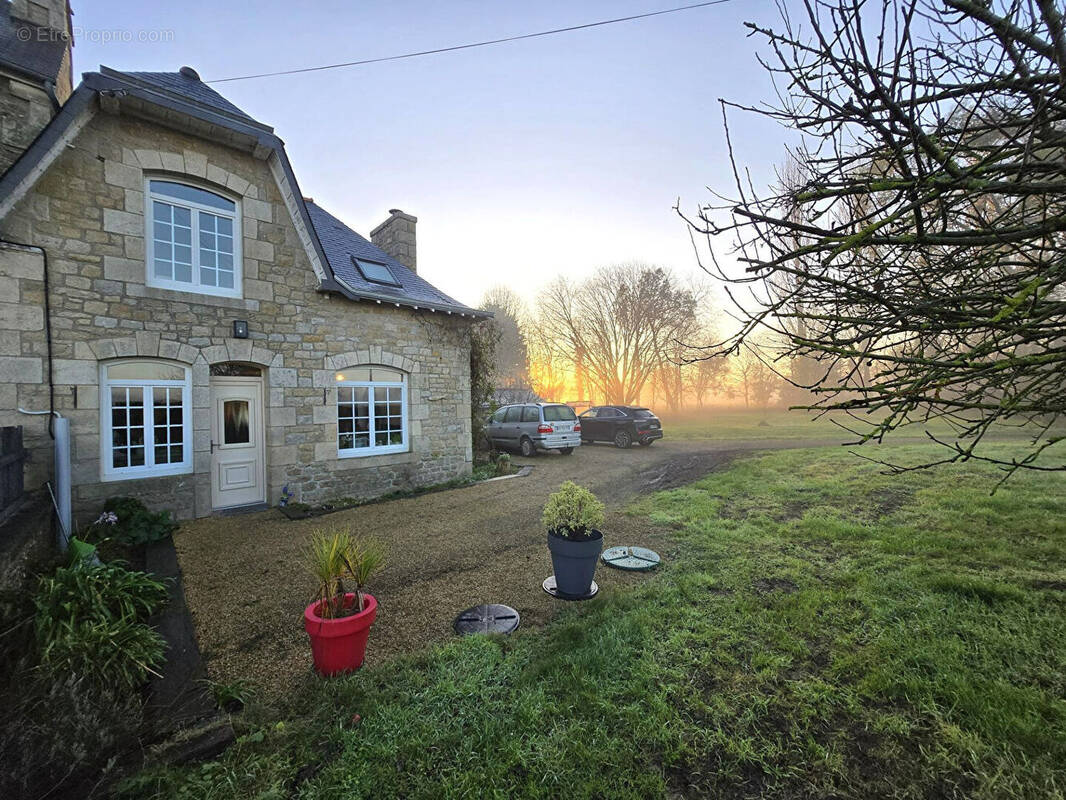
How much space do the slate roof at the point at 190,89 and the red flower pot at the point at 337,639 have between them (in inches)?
297

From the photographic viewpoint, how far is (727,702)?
265cm

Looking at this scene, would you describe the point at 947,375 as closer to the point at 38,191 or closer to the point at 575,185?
the point at 38,191

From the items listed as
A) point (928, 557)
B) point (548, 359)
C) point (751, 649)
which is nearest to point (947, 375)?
point (751, 649)

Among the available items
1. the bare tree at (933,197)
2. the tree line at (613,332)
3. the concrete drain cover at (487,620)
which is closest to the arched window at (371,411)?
the concrete drain cover at (487,620)

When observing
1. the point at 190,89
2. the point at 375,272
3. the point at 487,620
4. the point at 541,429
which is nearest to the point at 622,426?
the point at 541,429

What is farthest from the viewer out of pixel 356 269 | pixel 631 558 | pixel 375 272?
pixel 375 272

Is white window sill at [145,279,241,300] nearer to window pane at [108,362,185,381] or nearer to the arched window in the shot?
window pane at [108,362,185,381]

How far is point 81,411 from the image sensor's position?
5562 millimetres

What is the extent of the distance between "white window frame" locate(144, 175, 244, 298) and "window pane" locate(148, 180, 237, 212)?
0.03 metres

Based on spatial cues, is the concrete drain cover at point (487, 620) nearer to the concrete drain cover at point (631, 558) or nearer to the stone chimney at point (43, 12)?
the concrete drain cover at point (631, 558)

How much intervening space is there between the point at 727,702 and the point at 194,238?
862 cm

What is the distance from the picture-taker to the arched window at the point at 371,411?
819cm

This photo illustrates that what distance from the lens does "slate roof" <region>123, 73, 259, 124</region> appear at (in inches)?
244

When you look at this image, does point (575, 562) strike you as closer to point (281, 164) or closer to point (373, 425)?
point (373, 425)
